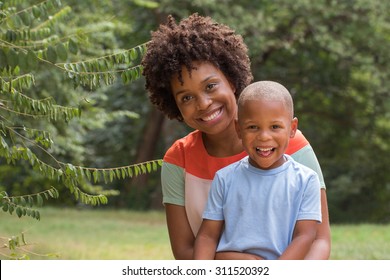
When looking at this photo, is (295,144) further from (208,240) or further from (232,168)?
(208,240)

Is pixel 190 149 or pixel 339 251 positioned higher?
pixel 190 149

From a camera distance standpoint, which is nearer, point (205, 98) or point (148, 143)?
point (205, 98)

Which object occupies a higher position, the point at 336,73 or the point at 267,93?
the point at 267,93

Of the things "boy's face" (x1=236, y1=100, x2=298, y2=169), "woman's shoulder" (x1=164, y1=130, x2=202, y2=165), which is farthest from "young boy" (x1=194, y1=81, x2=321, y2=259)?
"woman's shoulder" (x1=164, y1=130, x2=202, y2=165)

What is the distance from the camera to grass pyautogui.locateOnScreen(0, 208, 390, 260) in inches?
416

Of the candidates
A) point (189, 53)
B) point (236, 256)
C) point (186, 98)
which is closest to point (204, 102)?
point (186, 98)

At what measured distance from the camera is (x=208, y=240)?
3.58 metres

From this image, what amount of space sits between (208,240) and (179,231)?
0.48 m

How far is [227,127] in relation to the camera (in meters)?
3.95

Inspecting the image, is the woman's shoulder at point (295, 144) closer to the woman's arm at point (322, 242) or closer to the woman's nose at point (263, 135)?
the woman's arm at point (322, 242)

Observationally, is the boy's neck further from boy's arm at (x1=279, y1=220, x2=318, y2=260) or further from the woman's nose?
boy's arm at (x1=279, y1=220, x2=318, y2=260)

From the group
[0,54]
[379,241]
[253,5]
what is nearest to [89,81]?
[0,54]

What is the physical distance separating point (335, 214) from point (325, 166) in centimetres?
187
